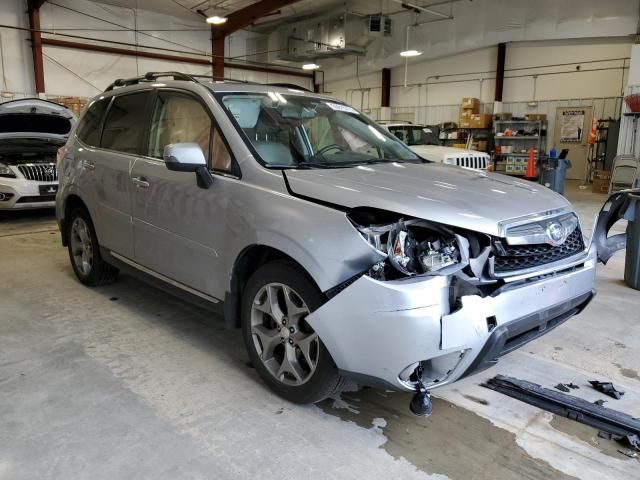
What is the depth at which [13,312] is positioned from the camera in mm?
3672

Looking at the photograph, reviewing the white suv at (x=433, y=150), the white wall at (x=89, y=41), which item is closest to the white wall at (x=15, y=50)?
the white wall at (x=89, y=41)

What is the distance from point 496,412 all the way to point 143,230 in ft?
7.68

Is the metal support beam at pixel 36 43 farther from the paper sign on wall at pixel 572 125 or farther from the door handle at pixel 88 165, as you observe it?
the paper sign on wall at pixel 572 125

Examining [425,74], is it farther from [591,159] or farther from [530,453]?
[530,453]

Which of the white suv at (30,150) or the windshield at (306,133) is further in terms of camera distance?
the white suv at (30,150)

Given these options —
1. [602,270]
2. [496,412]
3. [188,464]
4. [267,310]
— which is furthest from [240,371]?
[602,270]

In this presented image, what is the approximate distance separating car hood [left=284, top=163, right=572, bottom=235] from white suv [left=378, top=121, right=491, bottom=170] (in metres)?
5.95

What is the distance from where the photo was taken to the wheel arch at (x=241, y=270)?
8.11 ft

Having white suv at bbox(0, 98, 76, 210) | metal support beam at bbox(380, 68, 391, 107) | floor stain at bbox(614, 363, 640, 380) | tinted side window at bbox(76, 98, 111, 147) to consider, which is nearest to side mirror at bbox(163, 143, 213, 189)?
tinted side window at bbox(76, 98, 111, 147)

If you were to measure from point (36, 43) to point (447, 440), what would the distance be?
52.4ft

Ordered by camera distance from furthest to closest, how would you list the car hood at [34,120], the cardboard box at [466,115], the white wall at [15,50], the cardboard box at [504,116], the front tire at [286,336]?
the cardboard box at [466,115], the cardboard box at [504,116], the white wall at [15,50], the car hood at [34,120], the front tire at [286,336]

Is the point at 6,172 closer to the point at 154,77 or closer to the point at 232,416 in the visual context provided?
the point at 154,77

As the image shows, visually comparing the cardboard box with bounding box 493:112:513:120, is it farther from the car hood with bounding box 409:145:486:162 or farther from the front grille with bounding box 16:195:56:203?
the front grille with bounding box 16:195:56:203

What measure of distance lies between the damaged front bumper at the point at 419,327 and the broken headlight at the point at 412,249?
0.22ft
